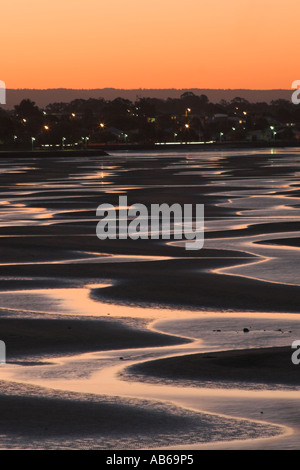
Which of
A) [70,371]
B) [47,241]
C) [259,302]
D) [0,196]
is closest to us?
[70,371]

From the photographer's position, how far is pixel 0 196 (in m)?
48.0

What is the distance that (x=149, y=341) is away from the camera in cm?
1329

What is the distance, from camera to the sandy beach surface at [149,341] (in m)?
9.28

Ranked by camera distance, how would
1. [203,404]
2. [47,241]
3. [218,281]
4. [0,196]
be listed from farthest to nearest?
[0,196]
[47,241]
[218,281]
[203,404]

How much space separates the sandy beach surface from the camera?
365 inches

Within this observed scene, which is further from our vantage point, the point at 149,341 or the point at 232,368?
the point at 149,341

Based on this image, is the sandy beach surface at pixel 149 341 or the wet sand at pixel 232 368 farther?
the wet sand at pixel 232 368

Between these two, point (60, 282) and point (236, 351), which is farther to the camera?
point (60, 282)

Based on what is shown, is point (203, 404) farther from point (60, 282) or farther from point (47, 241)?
point (47, 241)

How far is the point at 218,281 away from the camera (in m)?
18.5

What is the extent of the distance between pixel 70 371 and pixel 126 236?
51.9 ft

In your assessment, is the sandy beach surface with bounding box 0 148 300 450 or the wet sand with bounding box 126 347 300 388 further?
the wet sand with bounding box 126 347 300 388
